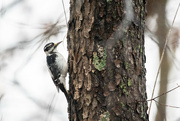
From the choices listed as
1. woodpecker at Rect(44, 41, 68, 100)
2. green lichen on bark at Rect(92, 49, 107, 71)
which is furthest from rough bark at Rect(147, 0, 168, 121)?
green lichen on bark at Rect(92, 49, 107, 71)

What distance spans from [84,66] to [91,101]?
281mm

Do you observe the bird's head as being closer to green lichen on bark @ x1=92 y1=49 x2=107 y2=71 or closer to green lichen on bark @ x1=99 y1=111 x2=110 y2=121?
green lichen on bark @ x1=92 y1=49 x2=107 y2=71

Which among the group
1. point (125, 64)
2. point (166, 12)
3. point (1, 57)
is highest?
point (166, 12)

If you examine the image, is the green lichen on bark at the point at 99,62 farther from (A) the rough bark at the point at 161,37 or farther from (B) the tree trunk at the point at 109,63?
(A) the rough bark at the point at 161,37

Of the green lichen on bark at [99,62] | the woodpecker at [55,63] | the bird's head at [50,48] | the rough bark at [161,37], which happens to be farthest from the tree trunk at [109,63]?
the rough bark at [161,37]

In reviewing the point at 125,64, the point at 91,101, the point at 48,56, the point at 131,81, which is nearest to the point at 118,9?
the point at 125,64

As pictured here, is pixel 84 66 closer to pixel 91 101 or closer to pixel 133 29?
pixel 91 101

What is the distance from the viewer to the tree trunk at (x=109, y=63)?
2.14 m

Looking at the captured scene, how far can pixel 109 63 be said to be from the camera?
2168 mm

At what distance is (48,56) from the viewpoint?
12.1 ft

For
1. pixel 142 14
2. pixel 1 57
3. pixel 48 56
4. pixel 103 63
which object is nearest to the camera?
pixel 103 63

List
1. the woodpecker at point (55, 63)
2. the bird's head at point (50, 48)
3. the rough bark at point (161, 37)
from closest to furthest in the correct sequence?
the woodpecker at point (55, 63) < the bird's head at point (50, 48) < the rough bark at point (161, 37)

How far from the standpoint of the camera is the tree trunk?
2.14m

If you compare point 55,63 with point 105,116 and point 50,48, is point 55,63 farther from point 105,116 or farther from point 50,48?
point 105,116
